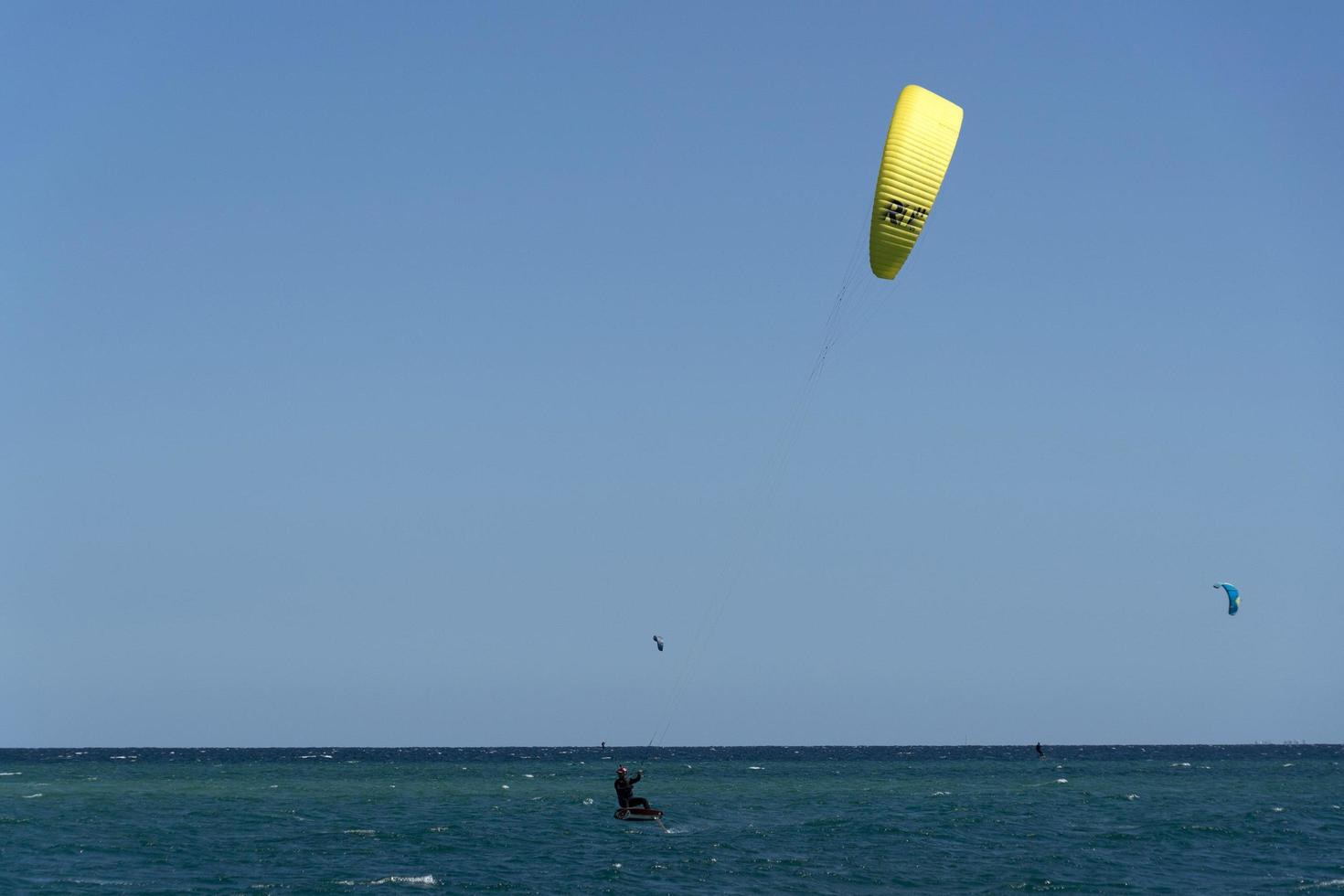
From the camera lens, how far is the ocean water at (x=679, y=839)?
105 feet

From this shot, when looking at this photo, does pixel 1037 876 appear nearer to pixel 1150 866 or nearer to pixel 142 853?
pixel 1150 866

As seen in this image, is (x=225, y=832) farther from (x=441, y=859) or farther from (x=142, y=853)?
(x=441, y=859)

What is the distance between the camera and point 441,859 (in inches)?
1411

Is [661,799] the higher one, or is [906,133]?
[906,133]

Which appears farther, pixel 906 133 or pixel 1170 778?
pixel 1170 778

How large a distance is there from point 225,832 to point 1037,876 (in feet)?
83.9

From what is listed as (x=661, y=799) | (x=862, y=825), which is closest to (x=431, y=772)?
(x=661, y=799)

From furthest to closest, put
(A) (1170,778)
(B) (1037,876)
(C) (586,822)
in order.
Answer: (A) (1170,778) → (C) (586,822) → (B) (1037,876)

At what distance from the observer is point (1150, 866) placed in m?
34.8

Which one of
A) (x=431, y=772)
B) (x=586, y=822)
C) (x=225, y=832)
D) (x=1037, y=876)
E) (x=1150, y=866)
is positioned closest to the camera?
(x=1037, y=876)

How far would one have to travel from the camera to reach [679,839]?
40.7 meters

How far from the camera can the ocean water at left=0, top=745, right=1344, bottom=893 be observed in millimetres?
31953

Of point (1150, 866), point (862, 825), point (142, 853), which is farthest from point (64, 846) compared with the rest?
point (1150, 866)

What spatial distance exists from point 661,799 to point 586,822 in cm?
1420
